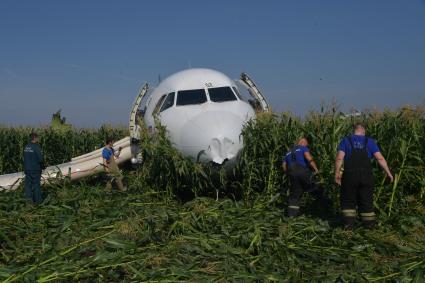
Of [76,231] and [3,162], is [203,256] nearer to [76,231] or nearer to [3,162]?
[76,231]

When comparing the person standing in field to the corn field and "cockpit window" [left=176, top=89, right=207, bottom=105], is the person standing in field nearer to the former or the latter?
the corn field

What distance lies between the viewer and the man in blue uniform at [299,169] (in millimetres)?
8938

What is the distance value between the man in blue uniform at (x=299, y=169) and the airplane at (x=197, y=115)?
1123 millimetres

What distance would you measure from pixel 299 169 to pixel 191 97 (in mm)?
3459

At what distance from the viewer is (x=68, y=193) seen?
10.9m

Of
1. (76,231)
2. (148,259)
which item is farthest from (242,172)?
(148,259)

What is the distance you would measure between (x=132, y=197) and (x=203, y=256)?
4474 mm

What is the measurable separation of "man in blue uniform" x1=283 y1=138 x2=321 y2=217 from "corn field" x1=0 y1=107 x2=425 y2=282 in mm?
351

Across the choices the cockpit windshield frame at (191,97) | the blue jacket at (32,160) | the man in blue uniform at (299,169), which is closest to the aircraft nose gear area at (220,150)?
the man in blue uniform at (299,169)

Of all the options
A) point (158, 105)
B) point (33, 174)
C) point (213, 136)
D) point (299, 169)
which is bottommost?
point (299, 169)

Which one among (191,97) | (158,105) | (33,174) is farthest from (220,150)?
(33,174)

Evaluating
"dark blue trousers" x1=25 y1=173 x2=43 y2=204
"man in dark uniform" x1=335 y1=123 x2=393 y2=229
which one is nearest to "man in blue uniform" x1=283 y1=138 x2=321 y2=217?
"man in dark uniform" x1=335 y1=123 x2=393 y2=229

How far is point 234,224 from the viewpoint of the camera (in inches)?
294

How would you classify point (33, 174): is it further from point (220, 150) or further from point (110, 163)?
point (220, 150)
